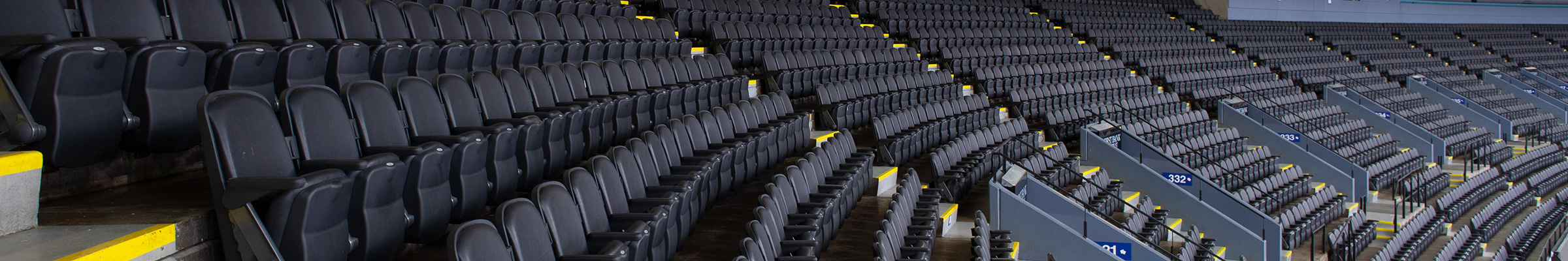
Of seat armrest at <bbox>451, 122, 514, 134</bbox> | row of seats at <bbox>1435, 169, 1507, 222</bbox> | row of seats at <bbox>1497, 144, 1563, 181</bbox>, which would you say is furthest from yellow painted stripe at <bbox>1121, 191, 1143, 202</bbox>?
row of seats at <bbox>1497, 144, 1563, 181</bbox>

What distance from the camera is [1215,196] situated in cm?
397

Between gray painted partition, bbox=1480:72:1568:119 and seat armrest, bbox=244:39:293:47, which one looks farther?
gray painted partition, bbox=1480:72:1568:119

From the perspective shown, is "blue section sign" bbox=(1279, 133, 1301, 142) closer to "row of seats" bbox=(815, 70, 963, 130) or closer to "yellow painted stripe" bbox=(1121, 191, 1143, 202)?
"yellow painted stripe" bbox=(1121, 191, 1143, 202)

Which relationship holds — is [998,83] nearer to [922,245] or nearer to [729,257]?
[922,245]

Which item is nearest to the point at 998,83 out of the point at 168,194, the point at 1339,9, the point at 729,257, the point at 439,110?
the point at 729,257

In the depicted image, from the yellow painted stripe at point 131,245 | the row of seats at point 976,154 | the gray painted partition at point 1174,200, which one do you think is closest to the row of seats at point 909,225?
the row of seats at point 976,154

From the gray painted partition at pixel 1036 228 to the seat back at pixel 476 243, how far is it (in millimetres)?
2023

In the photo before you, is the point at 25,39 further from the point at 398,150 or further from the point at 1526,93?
the point at 1526,93

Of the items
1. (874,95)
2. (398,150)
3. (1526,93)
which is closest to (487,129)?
(398,150)

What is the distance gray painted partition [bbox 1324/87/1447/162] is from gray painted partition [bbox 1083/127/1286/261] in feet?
9.24

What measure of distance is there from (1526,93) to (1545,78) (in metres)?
0.82

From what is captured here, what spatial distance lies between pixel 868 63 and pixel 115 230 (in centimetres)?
337

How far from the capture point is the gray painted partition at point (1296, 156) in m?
4.96

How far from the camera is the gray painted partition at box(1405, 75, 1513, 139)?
7215 millimetres
